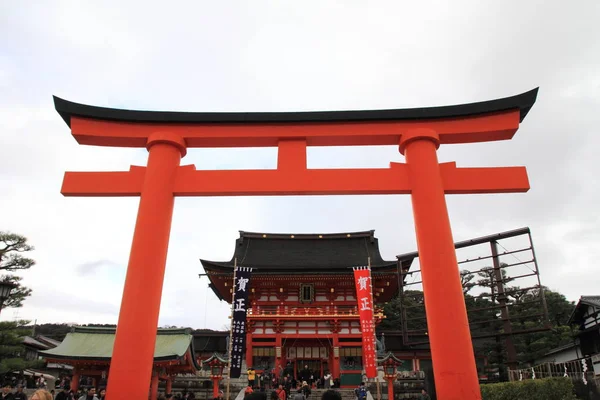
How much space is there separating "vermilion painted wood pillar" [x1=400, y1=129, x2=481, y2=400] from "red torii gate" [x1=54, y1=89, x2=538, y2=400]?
0.02 meters

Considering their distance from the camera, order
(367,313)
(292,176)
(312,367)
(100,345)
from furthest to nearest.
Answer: (312,367), (100,345), (367,313), (292,176)

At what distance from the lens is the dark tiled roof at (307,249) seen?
24828mm

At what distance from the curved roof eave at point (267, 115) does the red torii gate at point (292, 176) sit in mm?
19

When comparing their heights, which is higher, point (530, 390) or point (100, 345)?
point (100, 345)

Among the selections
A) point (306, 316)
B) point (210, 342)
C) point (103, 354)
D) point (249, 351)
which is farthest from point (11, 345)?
point (306, 316)

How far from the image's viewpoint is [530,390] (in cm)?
978

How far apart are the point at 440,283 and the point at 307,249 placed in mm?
19861

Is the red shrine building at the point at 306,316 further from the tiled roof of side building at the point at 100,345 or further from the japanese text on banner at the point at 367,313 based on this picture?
the japanese text on banner at the point at 367,313

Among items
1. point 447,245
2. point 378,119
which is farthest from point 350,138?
point 447,245

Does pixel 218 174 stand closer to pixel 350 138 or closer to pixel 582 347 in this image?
pixel 350 138

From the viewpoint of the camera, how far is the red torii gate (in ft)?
21.5

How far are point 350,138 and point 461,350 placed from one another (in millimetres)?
4163

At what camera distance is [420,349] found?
960 inches

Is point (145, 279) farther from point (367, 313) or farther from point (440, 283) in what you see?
point (367, 313)
